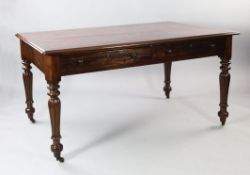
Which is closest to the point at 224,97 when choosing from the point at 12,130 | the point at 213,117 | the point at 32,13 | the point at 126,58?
the point at 213,117

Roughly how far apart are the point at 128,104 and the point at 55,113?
126 cm

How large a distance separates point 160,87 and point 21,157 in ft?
5.89

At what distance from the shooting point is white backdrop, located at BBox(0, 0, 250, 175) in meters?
2.51

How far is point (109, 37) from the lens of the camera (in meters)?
2.61

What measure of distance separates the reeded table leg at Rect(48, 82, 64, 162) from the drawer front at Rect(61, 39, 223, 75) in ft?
0.40

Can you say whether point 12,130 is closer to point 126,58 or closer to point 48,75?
point 48,75

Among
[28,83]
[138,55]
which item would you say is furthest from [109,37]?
[28,83]

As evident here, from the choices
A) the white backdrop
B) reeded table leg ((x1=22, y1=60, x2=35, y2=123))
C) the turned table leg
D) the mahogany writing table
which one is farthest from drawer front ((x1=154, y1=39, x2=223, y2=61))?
reeded table leg ((x1=22, y1=60, x2=35, y2=123))

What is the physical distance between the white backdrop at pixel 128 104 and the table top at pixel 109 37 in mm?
718

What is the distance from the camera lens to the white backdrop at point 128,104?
2.51 metres

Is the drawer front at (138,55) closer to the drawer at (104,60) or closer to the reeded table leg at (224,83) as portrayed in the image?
the drawer at (104,60)

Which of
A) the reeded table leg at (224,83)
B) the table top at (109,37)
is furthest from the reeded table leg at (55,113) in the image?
the reeded table leg at (224,83)

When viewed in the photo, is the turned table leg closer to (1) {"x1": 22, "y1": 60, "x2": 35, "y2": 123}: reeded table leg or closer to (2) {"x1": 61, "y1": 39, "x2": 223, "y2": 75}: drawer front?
(2) {"x1": 61, "y1": 39, "x2": 223, "y2": 75}: drawer front

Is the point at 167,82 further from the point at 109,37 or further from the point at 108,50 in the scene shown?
the point at 108,50
